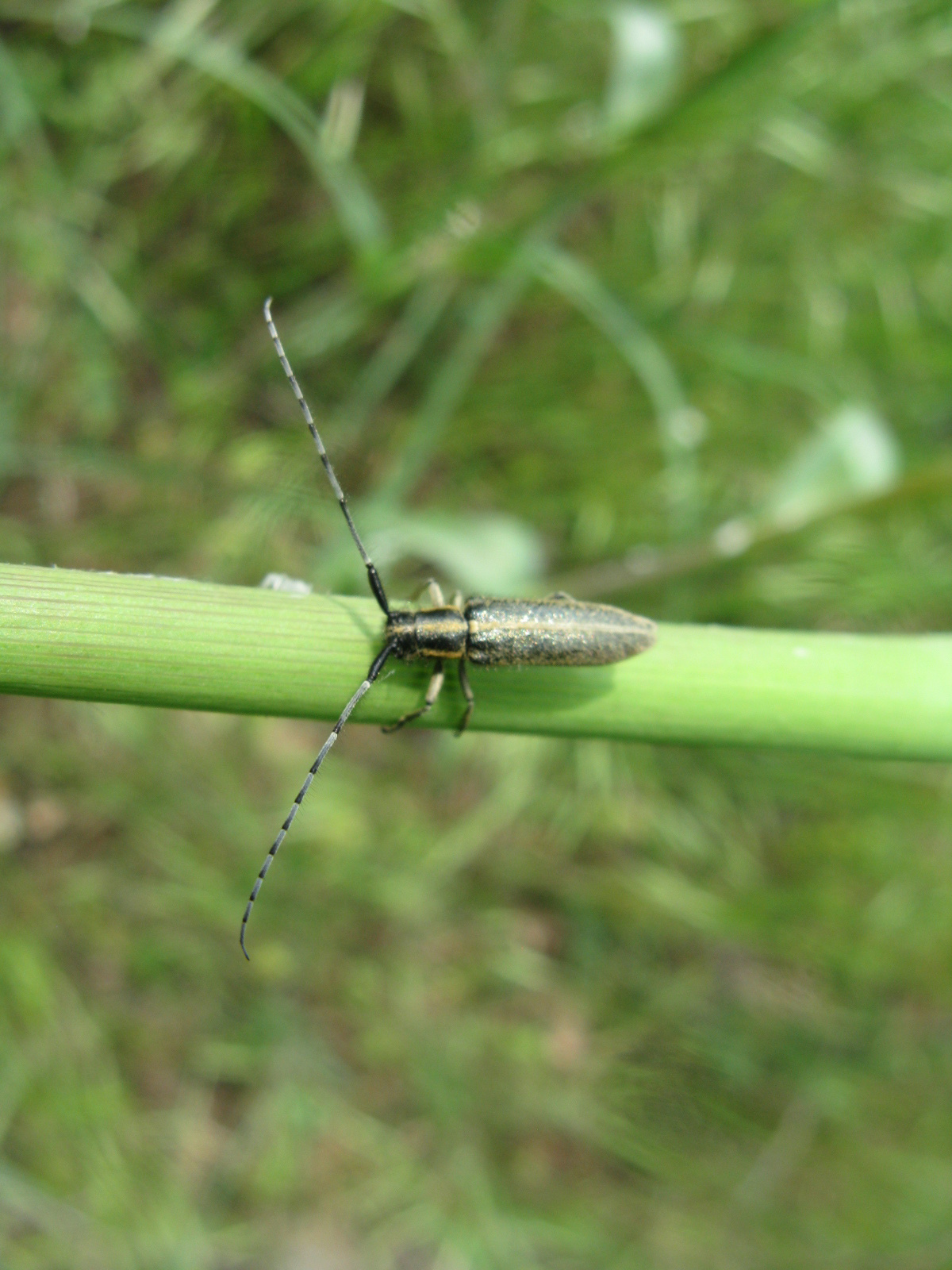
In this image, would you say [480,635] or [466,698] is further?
[480,635]

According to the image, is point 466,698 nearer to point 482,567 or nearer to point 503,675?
point 503,675

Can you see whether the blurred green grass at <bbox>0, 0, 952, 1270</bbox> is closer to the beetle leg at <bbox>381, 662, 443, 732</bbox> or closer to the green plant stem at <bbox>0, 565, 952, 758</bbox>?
the beetle leg at <bbox>381, 662, 443, 732</bbox>

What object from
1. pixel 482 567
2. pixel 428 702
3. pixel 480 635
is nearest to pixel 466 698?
pixel 428 702

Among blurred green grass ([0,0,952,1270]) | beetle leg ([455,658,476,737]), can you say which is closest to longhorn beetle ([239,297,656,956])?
beetle leg ([455,658,476,737])

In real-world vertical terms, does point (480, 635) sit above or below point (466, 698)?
above

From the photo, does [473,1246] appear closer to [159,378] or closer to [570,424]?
[570,424]

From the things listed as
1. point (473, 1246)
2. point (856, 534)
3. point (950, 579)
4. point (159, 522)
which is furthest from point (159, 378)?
point (473, 1246)

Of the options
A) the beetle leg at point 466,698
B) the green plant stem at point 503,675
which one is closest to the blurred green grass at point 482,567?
the beetle leg at point 466,698
